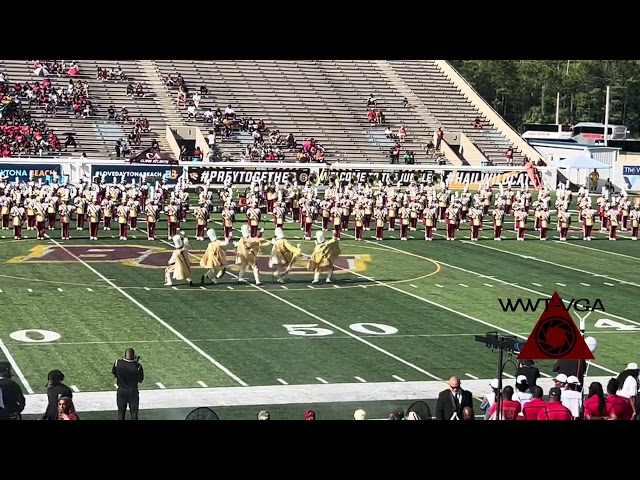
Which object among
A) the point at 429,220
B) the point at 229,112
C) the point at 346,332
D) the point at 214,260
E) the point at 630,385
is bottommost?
the point at 346,332

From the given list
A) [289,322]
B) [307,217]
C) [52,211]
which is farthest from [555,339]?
[52,211]

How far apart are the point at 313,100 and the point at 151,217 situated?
3437 mm

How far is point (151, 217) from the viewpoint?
74.0 feet

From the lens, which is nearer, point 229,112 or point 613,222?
point 229,112

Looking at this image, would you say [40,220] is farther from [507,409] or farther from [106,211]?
[507,409]

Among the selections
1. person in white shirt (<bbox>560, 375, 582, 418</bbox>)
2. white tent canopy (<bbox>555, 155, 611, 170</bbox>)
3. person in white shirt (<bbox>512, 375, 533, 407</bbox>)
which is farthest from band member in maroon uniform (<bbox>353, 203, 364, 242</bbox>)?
person in white shirt (<bbox>560, 375, 582, 418</bbox>)

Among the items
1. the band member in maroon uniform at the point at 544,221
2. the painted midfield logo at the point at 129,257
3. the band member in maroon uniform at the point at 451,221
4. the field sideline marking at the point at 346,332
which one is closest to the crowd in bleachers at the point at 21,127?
the painted midfield logo at the point at 129,257

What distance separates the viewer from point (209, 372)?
13359mm

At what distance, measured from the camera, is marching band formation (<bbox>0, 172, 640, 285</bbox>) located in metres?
22.8

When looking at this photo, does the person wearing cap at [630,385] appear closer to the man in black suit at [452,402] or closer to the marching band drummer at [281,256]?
the man in black suit at [452,402]

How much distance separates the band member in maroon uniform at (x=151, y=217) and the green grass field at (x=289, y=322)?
16 centimetres
